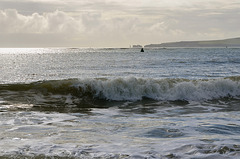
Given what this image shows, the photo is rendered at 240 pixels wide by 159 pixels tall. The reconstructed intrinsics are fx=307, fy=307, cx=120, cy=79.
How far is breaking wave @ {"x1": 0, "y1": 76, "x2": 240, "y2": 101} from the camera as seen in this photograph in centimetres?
1659

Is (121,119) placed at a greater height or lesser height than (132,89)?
lesser

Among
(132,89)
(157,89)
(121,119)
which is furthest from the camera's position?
(157,89)

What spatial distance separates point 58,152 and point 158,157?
211cm

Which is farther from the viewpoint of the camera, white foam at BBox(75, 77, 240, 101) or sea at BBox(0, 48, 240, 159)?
white foam at BBox(75, 77, 240, 101)

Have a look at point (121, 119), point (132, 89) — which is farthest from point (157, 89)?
point (121, 119)

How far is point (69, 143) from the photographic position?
23.8 ft

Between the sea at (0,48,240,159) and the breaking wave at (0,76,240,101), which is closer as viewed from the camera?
the sea at (0,48,240,159)

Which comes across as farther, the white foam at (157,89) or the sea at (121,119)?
the white foam at (157,89)

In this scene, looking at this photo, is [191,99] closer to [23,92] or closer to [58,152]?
[23,92]

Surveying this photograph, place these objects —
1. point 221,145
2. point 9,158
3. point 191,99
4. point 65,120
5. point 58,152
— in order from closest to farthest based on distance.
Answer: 1. point 9,158
2. point 58,152
3. point 221,145
4. point 65,120
5. point 191,99

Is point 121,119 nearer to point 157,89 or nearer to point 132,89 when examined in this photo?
point 132,89

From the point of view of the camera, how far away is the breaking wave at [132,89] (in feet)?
54.4

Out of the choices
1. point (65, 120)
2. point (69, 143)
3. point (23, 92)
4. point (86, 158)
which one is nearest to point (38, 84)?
point (23, 92)

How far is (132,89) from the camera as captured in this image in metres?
17.0
